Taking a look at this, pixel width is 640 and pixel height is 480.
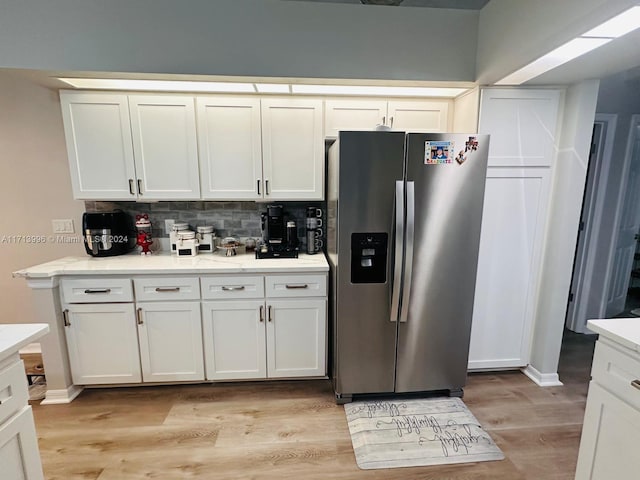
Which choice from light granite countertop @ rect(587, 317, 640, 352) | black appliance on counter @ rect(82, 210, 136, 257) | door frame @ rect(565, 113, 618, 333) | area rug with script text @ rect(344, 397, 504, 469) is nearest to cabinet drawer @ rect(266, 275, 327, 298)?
area rug with script text @ rect(344, 397, 504, 469)

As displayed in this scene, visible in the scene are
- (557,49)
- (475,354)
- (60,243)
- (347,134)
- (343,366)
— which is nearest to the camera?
(557,49)

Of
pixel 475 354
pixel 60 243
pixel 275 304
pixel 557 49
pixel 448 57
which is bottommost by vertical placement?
pixel 475 354

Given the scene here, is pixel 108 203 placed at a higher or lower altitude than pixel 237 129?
lower

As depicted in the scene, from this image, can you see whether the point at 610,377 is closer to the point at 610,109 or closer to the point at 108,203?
the point at 610,109

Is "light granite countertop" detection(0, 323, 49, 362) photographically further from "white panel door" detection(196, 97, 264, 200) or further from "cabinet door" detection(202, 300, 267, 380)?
"white panel door" detection(196, 97, 264, 200)

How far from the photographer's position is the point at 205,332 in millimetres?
2223

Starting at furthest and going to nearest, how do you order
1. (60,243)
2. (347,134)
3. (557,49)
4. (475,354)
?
(60,243)
(475,354)
(347,134)
(557,49)

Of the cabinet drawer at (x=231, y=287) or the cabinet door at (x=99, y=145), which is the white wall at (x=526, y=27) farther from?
the cabinet door at (x=99, y=145)

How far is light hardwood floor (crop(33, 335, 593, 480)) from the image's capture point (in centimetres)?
166

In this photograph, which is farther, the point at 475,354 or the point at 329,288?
the point at 475,354

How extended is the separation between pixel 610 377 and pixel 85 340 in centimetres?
295

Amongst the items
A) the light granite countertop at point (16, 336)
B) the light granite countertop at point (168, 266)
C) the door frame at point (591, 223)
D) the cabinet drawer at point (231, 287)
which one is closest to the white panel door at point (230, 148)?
the light granite countertop at point (168, 266)

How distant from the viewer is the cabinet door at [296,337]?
224cm

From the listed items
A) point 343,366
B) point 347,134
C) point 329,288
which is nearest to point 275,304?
point 329,288
